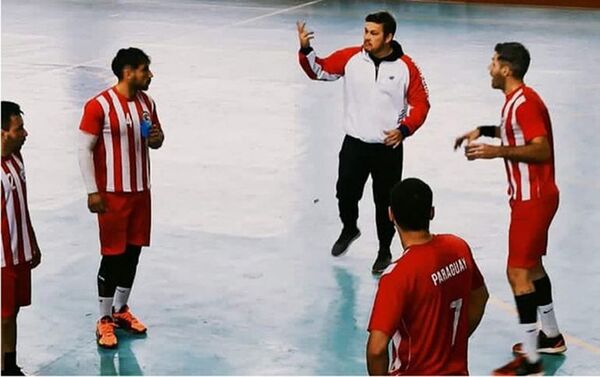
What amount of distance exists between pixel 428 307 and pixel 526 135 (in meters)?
2.50

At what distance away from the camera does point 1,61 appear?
64.3 feet

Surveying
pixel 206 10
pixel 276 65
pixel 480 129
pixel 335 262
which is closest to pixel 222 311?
pixel 335 262

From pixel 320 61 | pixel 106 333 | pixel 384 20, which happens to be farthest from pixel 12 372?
pixel 384 20

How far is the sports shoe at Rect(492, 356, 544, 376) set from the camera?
772cm

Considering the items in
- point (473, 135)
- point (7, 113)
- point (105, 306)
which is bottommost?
point (105, 306)

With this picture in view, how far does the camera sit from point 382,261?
9992mm

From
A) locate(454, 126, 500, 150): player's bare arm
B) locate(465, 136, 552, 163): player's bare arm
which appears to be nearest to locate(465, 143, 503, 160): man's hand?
locate(465, 136, 552, 163): player's bare arm

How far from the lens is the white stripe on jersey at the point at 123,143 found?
8016mm

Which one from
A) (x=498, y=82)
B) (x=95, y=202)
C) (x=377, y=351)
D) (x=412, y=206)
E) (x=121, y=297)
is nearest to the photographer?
(x=377, y=351)

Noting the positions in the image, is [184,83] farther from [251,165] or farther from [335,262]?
[335,262]

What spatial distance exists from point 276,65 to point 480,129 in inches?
479

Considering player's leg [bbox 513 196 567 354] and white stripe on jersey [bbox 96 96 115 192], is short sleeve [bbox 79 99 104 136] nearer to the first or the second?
white stripe on jersey [bbox 96 96 115 192]

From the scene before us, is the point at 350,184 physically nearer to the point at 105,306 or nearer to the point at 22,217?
the point at 105,306

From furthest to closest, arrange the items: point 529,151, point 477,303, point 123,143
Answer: point 123,143
point 529,151
point 477,303
